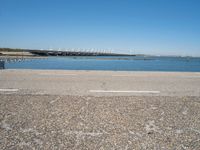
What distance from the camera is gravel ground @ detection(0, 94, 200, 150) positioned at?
3.57m

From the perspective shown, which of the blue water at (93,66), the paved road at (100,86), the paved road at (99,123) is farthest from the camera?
the blue water at (93,66)

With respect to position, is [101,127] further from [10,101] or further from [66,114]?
[10,101]

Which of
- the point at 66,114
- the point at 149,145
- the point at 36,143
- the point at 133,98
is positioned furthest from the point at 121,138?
the point at 133,98

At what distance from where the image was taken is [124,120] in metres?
4.71

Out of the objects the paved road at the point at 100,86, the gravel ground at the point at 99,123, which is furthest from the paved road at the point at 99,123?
the paved road at the point at 100,86

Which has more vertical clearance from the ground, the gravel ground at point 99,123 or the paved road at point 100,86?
the paved road at point 100,86

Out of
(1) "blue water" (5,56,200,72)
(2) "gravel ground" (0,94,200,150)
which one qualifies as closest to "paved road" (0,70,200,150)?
(2) "gravel ground" (0,94,200,150)

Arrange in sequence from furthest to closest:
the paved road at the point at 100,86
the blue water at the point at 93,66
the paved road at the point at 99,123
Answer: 1. the blue water at the point at 93,66
2. the paved road at the point at 100,86
3. the paved road at the point at 99,123

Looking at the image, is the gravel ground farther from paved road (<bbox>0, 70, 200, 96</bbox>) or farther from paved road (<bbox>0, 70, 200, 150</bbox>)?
paved road (<bbox>0, 70, 200, 96</bbox>)

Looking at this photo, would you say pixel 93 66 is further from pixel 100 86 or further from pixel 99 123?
pixel 99 123

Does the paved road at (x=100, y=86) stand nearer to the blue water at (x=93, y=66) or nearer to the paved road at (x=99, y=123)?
the paved road at (x=99, y=123)

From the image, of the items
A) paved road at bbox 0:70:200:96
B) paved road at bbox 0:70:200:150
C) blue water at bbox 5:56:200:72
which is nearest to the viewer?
paved road at bbox 0:70:200:150

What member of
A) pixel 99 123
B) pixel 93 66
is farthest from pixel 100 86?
pixel 93 66

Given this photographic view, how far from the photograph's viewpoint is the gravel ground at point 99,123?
357cm
